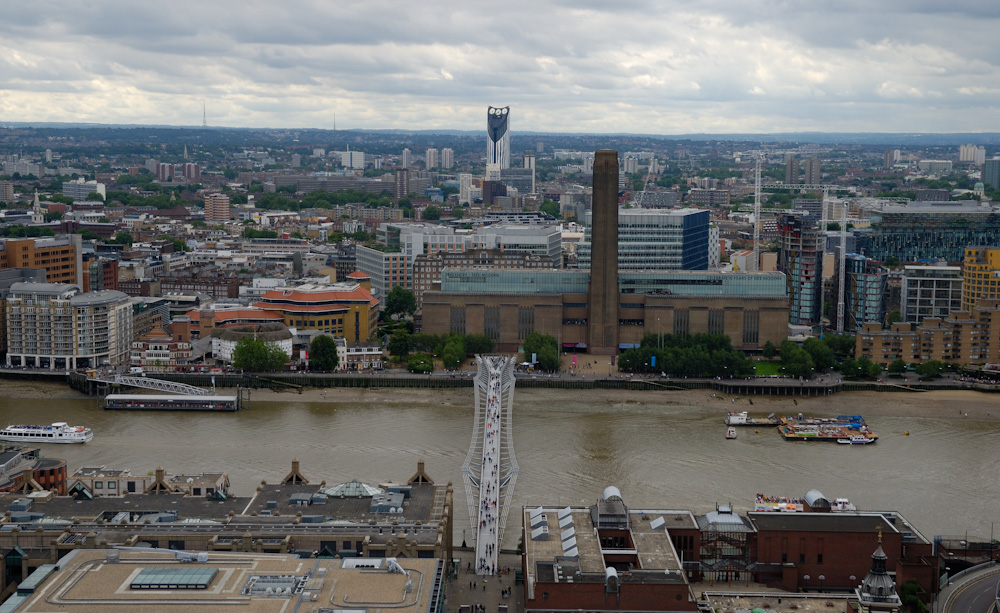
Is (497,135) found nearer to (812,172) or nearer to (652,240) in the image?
(812,172)

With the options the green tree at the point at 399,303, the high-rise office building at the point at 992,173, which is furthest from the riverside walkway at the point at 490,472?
the high-rise office building at the point at 992,173

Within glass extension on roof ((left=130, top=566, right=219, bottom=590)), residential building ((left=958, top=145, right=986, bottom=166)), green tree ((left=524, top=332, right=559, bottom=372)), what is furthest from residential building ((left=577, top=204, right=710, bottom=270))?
residential building ((left=958, top=145, right=986, bottom=166))

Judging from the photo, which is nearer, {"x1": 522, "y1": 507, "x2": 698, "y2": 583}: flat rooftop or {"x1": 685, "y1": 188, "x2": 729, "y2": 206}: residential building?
{"x1": 522, "y1": 507, "x2": 698, "y2": 583}: flat rooftop

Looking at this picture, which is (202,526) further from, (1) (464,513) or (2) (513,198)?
(2) (513,198)

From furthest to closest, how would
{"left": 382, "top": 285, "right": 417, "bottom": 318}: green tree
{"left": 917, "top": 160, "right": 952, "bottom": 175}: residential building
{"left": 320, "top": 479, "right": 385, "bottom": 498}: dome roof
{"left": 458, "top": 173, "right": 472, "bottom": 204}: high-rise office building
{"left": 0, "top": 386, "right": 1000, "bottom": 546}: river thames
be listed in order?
{"left": 917, "top": 160, "right": 952, "bottom": 175}: residential building, {"left": 458, "top": 173, "right": 472, "bottom": 204}: high-rise office building, {"left": 382, "top": 285, "right": 417, "bottom": 318}: green tree, {"left": 0, "top": 386, "right": 1000, "bottom": 546}: river thames, {"left": 320, "top": 479, "right": 385, "bottom": 498}: dome roof

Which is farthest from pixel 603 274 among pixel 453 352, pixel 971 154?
pixel 971 154

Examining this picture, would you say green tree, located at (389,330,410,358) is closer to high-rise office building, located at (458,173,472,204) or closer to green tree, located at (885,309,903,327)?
green tree, located at (885,309,903,327)

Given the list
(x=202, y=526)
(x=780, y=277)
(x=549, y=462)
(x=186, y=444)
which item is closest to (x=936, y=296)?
(x=780, y=277)
